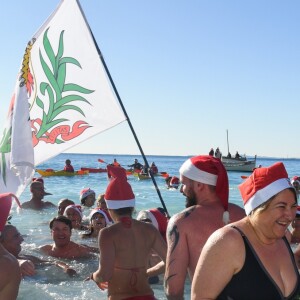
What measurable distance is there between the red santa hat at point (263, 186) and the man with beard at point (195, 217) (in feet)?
2.48

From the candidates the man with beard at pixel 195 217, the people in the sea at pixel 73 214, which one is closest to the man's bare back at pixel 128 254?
the man with beard at pixel 195 217

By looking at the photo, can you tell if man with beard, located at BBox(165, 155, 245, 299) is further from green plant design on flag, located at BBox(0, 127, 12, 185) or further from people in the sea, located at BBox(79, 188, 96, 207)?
people in the sea, located at BBox(79, 188, 96, 207)

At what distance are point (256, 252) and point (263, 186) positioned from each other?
0.36 meters

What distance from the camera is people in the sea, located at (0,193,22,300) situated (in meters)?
3.09

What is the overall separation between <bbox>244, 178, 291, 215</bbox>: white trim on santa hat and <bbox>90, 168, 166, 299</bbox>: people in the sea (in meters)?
2.02

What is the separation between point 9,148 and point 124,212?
1818 millimetres

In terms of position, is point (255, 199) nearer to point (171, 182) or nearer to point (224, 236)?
point (224, 236)

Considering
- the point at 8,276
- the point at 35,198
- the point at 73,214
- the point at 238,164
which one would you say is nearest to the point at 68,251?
the point at 73,214

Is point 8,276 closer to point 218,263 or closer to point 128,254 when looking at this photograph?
point 218,263

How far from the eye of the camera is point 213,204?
3.60 metres

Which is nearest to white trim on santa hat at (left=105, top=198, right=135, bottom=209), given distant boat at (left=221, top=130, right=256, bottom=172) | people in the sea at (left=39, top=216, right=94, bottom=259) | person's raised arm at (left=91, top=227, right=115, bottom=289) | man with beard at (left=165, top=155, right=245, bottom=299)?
person's raised arm at (left=91, top=227, right=115, bottom=289)

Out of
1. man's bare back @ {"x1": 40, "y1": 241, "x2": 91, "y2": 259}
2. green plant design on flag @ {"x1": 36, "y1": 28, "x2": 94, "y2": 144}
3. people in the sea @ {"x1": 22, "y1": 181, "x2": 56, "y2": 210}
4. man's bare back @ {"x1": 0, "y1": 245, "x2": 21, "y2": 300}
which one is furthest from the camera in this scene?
people in the sea @ {"x1": 22, "y1": 181, "x2": 56, "y2": 210}

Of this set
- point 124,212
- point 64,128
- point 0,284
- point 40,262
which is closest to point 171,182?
point 40,262

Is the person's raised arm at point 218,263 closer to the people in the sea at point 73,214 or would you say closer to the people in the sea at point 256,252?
the people in the sea at point 256,252
